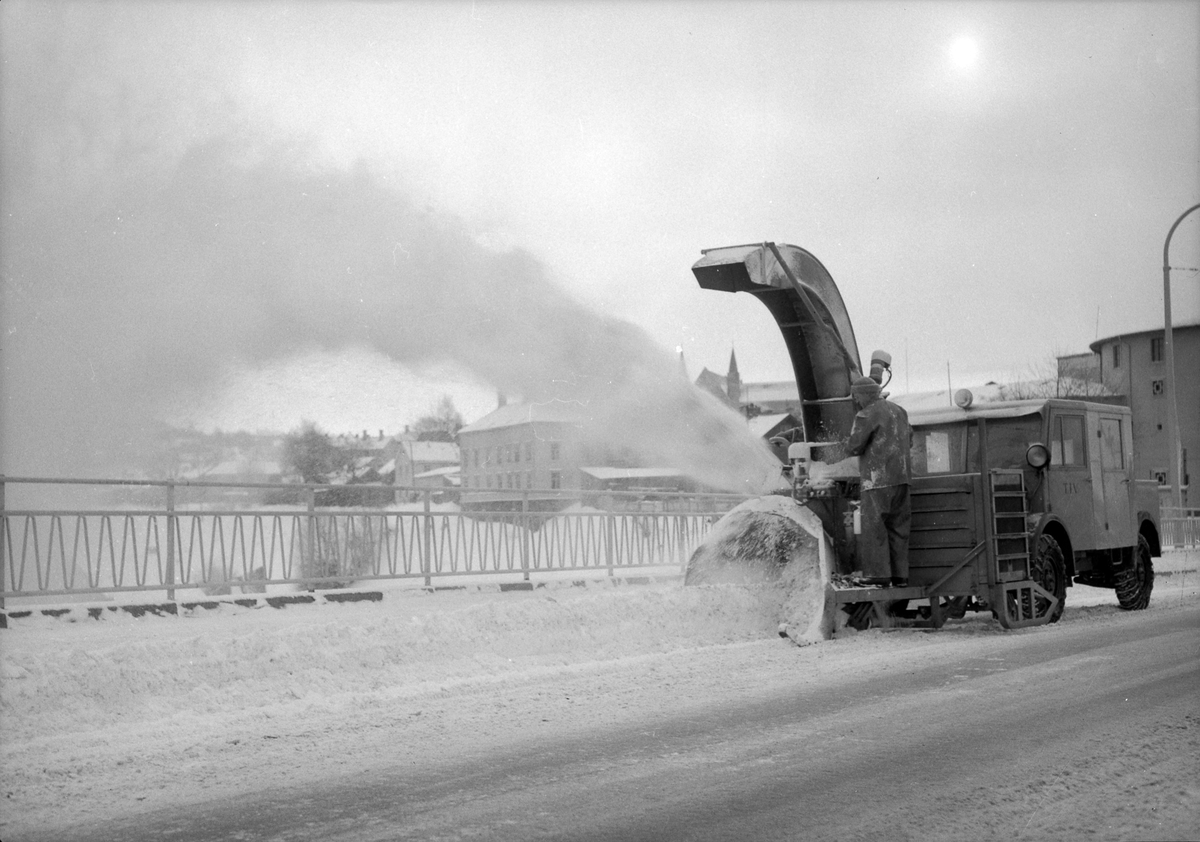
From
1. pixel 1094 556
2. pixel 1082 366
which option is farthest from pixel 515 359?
pixel 1082 366

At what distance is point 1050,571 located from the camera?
12.3 m

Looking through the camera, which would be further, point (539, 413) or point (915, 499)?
point (539, 413)

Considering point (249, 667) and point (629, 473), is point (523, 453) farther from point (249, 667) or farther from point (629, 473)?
point (249, 667)

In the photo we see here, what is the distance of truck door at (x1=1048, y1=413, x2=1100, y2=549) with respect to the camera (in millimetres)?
12461

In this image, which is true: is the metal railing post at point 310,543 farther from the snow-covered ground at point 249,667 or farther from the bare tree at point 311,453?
the bare tree at point 311,453

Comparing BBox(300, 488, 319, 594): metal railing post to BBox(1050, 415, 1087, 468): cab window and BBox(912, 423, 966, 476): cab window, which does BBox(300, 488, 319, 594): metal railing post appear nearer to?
BBox(912, 423, 966, 476): cab window

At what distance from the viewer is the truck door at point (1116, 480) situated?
13336 millimetres

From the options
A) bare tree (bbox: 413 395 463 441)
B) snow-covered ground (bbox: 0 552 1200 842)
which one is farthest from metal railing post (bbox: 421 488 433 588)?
bare tree (bbox: 413 395 463 441)

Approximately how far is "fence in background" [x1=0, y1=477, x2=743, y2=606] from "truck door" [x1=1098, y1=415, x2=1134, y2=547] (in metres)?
5.02

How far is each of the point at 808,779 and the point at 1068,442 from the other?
8.53 m

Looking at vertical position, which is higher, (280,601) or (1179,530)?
(280,601)

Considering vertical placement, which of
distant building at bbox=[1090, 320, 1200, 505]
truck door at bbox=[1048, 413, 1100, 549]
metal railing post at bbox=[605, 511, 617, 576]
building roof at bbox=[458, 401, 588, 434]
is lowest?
metal railing post at bbox=[605, 511, 617, 576]

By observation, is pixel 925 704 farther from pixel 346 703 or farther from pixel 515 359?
pixel 515 359

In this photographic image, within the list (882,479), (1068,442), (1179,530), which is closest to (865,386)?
(882,479)
